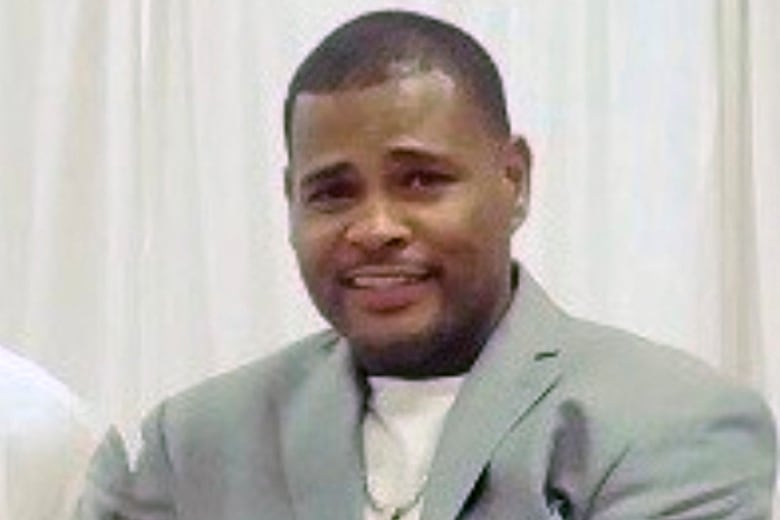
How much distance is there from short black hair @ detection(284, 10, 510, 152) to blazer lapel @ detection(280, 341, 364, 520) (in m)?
0.25

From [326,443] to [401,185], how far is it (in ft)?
0.88

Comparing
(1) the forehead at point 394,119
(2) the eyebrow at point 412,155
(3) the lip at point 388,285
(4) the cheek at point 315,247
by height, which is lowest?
(3) the lip at point 388,285

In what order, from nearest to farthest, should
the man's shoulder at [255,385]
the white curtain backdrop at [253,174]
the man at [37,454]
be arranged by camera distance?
the man's shoulder at [255,385]
the man at [37,454]
the white curtain backdrop at [253,174]

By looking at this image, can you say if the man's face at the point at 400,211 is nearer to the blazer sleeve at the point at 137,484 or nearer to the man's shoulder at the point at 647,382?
the man's shoulder at the point at 647,382

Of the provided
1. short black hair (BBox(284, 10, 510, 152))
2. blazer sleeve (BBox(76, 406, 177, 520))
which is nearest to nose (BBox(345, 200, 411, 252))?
short black hair (BBox(284, 10, 510, 152))

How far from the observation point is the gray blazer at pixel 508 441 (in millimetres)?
1162

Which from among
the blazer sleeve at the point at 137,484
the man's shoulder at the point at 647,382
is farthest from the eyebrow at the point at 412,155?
the blazer sleeve at the point at 137,484

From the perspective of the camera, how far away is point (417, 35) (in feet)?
4.07

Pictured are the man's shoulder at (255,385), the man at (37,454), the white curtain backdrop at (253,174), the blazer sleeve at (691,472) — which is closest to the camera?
the blazer sleeve at (691,472)

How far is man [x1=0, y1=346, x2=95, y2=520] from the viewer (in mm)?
1537

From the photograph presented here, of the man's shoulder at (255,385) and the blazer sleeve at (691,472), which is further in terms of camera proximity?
the man's shoulder at (255,385)

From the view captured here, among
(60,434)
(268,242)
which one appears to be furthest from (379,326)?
(268,242)

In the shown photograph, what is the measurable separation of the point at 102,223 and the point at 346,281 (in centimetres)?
119

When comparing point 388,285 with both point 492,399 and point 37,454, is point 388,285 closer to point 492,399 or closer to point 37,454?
point 492,399
